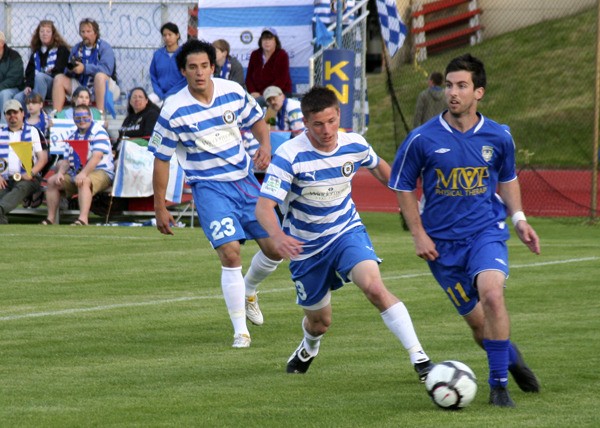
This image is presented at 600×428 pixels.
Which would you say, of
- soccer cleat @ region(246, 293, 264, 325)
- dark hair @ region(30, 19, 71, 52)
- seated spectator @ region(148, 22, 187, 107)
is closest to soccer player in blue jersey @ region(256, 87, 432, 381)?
soccer cleat @ region(246, 293, 264, 325)

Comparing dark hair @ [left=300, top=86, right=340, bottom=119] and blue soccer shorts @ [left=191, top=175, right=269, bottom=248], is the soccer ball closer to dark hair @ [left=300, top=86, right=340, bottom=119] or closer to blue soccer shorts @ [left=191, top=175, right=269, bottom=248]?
dark hair @ [left=300, top=86, right=340, bottom=119]

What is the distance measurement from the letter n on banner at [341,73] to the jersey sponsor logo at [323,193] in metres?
12.0

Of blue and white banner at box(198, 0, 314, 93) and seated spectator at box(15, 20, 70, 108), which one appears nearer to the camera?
seated spectator at box(15, 20, 70, 108)

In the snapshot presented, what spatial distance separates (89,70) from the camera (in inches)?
763

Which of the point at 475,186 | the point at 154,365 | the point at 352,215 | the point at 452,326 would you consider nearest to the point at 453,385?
the point at 475,186

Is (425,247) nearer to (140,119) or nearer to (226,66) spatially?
(226,66)

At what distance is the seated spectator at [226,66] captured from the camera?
17.4 metres

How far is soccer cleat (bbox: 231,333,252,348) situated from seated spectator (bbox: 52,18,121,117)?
11372 mm

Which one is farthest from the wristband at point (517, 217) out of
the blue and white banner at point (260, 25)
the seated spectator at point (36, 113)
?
the blue and white banner at point (260, 25)

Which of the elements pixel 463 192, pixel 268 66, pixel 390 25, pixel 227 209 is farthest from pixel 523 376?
pixel 390 25

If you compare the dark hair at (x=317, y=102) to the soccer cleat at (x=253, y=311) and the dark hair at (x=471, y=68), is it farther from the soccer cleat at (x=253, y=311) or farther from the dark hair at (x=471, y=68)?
the soccer cleat at (x=253, y=311)

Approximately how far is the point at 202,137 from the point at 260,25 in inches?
492

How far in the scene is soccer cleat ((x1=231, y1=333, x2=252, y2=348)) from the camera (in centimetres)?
852

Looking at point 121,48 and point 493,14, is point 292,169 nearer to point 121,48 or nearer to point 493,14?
point 121,48
